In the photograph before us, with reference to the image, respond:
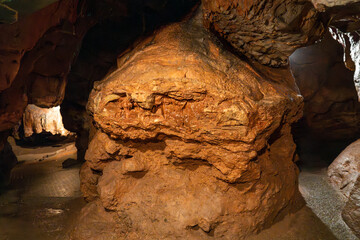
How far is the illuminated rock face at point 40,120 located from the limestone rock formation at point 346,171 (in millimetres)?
10230

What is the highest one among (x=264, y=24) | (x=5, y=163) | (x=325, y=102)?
(x=264, y=24)

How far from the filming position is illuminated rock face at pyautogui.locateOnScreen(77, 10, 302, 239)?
8.49 feet

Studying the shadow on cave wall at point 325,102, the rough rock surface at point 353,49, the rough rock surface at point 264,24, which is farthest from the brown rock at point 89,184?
the shadow on cave wall at point 325,102

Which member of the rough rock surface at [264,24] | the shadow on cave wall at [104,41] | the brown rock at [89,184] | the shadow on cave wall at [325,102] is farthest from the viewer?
the shadow on cave wall at [325,102]

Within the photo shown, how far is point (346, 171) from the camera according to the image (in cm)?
390

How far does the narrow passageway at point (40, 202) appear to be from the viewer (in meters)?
3.28

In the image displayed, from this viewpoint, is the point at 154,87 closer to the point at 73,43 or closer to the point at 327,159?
the point at 73,43

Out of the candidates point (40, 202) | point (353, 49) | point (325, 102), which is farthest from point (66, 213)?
point (325, 102)

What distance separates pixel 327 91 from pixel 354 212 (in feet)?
15.8

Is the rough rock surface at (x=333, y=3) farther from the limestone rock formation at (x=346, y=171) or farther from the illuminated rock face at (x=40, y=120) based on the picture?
the illuminated rock face at (x=40, y=120)

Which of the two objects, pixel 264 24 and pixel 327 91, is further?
pixel 327 91

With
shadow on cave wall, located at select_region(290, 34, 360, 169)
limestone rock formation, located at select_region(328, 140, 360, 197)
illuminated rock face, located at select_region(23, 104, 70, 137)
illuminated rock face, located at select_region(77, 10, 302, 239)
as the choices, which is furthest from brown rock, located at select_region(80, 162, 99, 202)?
illuminated rock face, located at select_region(23, 104, 70, 137)

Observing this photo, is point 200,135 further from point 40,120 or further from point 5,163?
point 40,120

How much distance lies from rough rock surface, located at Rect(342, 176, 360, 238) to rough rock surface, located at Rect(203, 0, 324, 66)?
82.2 inches
